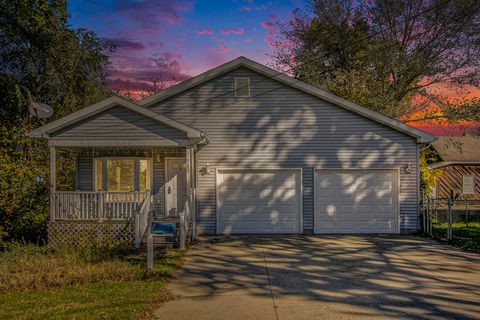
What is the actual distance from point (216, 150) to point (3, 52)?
14440mm

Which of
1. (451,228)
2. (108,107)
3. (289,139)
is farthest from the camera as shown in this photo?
(289,139)

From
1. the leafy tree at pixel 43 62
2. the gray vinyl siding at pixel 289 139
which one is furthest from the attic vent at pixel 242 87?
the leafy tree at pixel 43 62

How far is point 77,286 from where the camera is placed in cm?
786

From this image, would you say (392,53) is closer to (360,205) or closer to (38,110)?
(360,205)

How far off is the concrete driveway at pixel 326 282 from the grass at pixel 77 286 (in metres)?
0.45

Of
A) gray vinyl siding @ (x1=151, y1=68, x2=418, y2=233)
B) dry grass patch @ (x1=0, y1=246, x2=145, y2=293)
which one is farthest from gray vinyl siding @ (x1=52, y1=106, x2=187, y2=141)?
dry grass patch @ (x1=0, y1=246, x2=145, y2=293)

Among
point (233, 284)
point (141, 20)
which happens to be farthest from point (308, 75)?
point (233, 284)

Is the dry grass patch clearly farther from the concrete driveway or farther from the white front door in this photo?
the white front door

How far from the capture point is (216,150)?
48.3ft

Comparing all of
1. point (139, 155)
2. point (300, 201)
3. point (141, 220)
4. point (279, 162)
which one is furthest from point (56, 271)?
point (300, 201)

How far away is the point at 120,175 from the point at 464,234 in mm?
12046

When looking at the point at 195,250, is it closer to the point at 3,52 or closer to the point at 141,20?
the point at 141,20

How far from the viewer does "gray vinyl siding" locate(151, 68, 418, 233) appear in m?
14.6

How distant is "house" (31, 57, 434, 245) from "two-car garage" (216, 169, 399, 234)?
3 centimetres
